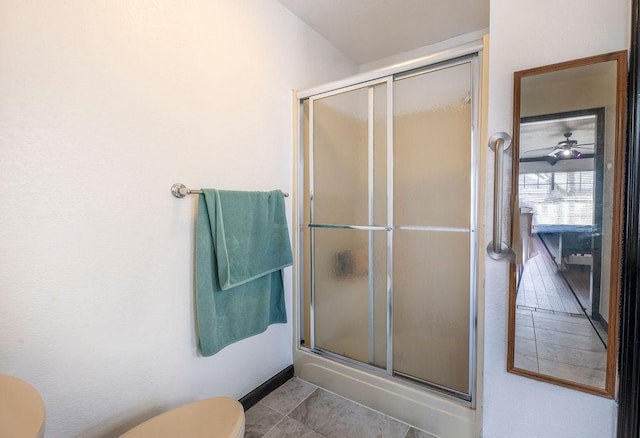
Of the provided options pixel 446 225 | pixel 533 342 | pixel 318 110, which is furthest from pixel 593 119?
pixel 318 110

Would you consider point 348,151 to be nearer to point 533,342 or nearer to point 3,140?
point 533,342

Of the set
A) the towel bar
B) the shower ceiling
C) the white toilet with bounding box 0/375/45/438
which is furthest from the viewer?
the shower ceiling

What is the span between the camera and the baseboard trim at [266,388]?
1609 millimetres

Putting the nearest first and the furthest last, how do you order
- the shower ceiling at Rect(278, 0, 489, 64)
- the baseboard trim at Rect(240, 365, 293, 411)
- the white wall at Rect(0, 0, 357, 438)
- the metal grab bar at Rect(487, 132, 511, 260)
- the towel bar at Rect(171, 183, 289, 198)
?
the white wall at Rect(0, 0, 357, 438)
the metal grab bar at Rect(487, 132, 511, 260)
the towel bar at Rect(171, 183, 289, 198)
the baseboard trim at Rect(240, 365, 293, 411)
the shower ceiling at Rect(278, 0, 489, 64)

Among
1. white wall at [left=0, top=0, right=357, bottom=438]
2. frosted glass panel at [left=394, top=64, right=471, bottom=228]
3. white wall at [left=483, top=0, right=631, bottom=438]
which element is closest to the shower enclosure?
frosted glass panel at [left=394, top=64, right=471, bottom=228]

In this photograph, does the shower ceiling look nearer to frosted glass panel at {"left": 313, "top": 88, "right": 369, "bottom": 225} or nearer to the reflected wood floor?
frosted glass panel at {"left": 313, "top": 88, "right": 369, "bottom": 225}

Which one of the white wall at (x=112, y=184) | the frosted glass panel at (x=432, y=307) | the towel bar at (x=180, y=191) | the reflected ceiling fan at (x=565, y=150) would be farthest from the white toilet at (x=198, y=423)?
the reflected ceiling fan at (x=565, y=150)

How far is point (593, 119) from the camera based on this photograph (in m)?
1.02

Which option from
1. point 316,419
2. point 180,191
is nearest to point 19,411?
point 180,191

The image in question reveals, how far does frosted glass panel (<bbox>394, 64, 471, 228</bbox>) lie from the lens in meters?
1.41

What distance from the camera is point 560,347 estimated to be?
43.1 inches

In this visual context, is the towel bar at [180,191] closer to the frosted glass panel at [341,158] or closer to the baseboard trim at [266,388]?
the frosted glass panel at [341,158]

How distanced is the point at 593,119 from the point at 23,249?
6.28 ft

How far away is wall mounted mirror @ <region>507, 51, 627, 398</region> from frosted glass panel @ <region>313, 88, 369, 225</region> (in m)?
0.77
